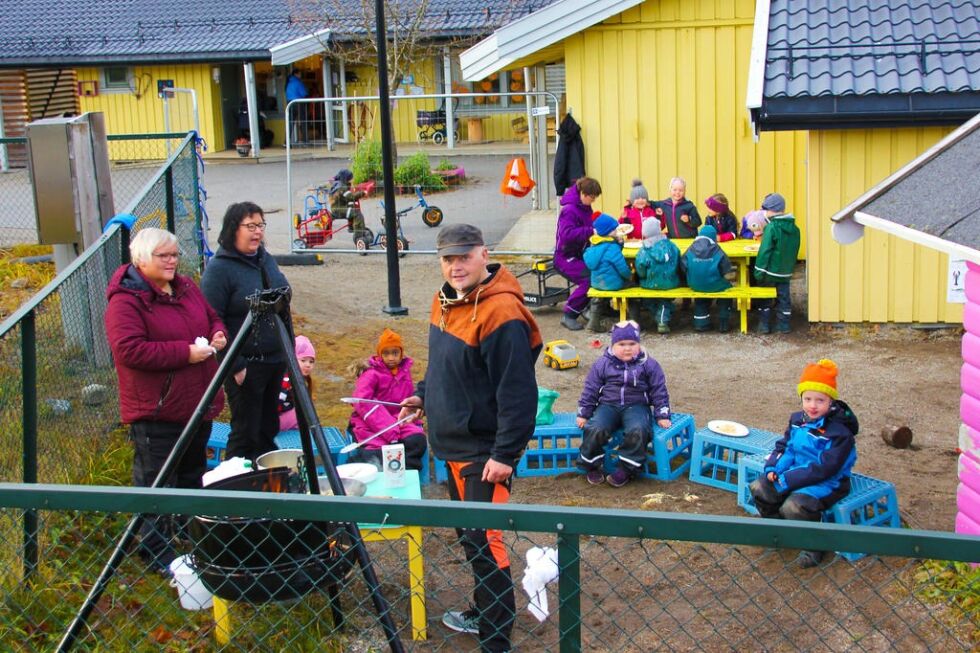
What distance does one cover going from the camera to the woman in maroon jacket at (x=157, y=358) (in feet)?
18.4

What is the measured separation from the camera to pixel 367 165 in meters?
19.5

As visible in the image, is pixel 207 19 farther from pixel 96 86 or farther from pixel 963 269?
pixel 963 269

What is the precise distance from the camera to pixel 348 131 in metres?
26.0

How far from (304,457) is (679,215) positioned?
25.5 ft

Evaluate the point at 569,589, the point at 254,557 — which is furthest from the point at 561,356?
the point at 569,589

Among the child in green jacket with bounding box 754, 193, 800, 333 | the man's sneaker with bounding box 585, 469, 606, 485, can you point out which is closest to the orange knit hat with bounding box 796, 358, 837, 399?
the man's sneaker with bounding box 585, 469, 606, 485

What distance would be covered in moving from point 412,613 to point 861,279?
21.3 feet

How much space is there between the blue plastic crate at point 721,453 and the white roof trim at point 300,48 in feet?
59.7

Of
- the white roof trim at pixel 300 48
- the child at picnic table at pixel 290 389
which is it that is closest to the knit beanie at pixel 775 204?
the child at picnic table at pixel 290 389

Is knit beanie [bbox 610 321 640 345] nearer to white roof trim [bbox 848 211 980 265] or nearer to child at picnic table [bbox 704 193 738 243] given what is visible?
white roof trim [bbox 848 211 980 265]

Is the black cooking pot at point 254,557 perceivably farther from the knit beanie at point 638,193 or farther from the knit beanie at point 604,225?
the knit beanie at point 638,193

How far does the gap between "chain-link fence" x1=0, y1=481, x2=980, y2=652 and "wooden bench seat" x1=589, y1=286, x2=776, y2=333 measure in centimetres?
484

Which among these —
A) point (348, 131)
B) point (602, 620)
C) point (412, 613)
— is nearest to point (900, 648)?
point (602, 620)

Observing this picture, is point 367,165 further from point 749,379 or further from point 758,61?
point 749,379
